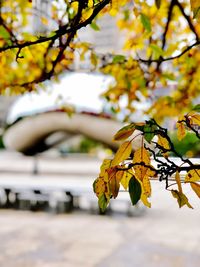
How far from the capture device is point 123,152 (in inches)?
54.4

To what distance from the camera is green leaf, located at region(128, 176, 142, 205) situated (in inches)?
53.8

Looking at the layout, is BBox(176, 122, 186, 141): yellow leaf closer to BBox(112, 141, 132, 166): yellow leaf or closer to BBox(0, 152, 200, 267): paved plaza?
BBox(112, 141, 132, 166): yellow leaf

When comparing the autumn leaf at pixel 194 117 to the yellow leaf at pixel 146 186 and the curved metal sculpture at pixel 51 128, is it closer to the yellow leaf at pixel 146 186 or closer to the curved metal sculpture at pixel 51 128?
the yellow leaf at pixel 146 186

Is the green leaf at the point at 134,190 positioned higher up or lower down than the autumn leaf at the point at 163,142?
lower down

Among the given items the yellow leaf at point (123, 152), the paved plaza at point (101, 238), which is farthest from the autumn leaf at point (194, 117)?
the paved plaza at point (101, 238)

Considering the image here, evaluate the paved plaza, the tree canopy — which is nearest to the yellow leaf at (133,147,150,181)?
the tree canopy

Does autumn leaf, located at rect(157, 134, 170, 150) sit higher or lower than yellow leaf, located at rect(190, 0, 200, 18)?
lower

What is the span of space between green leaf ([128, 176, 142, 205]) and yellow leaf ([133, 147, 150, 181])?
4 cm

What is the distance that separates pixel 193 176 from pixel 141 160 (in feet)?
0.53

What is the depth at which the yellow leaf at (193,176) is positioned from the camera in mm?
1429

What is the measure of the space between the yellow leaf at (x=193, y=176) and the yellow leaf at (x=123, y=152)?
197mm

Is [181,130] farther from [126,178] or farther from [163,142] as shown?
[126,178]

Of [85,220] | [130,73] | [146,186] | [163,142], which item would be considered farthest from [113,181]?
[85,220]

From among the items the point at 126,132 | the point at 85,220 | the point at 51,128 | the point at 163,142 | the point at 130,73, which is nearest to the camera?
the point at 126,132
